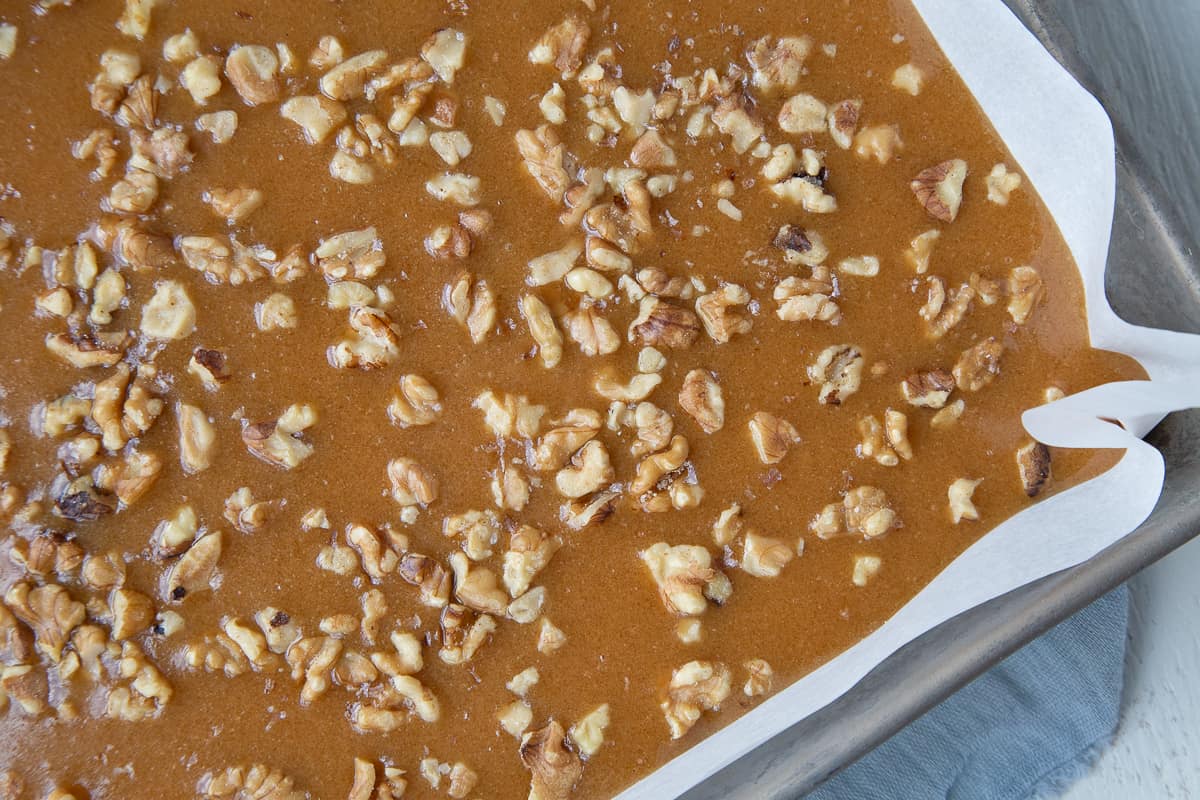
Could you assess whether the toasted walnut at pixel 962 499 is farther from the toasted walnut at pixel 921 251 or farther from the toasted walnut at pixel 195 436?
the toasted walnut at pixel 195 436

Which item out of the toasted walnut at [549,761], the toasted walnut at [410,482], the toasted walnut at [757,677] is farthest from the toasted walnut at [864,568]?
the toasted walnut at [410,482]

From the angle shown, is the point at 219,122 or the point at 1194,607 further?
the point at 1194,607

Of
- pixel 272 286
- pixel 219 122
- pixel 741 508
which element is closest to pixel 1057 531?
pixel 741 508

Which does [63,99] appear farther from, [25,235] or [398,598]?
[398,598]

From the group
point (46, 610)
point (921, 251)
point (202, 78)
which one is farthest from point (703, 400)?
point (46, 610)

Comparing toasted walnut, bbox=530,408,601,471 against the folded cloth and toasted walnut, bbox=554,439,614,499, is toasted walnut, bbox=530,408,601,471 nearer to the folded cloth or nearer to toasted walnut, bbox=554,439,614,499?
toasted walnut, bbox=554,439,614,499
